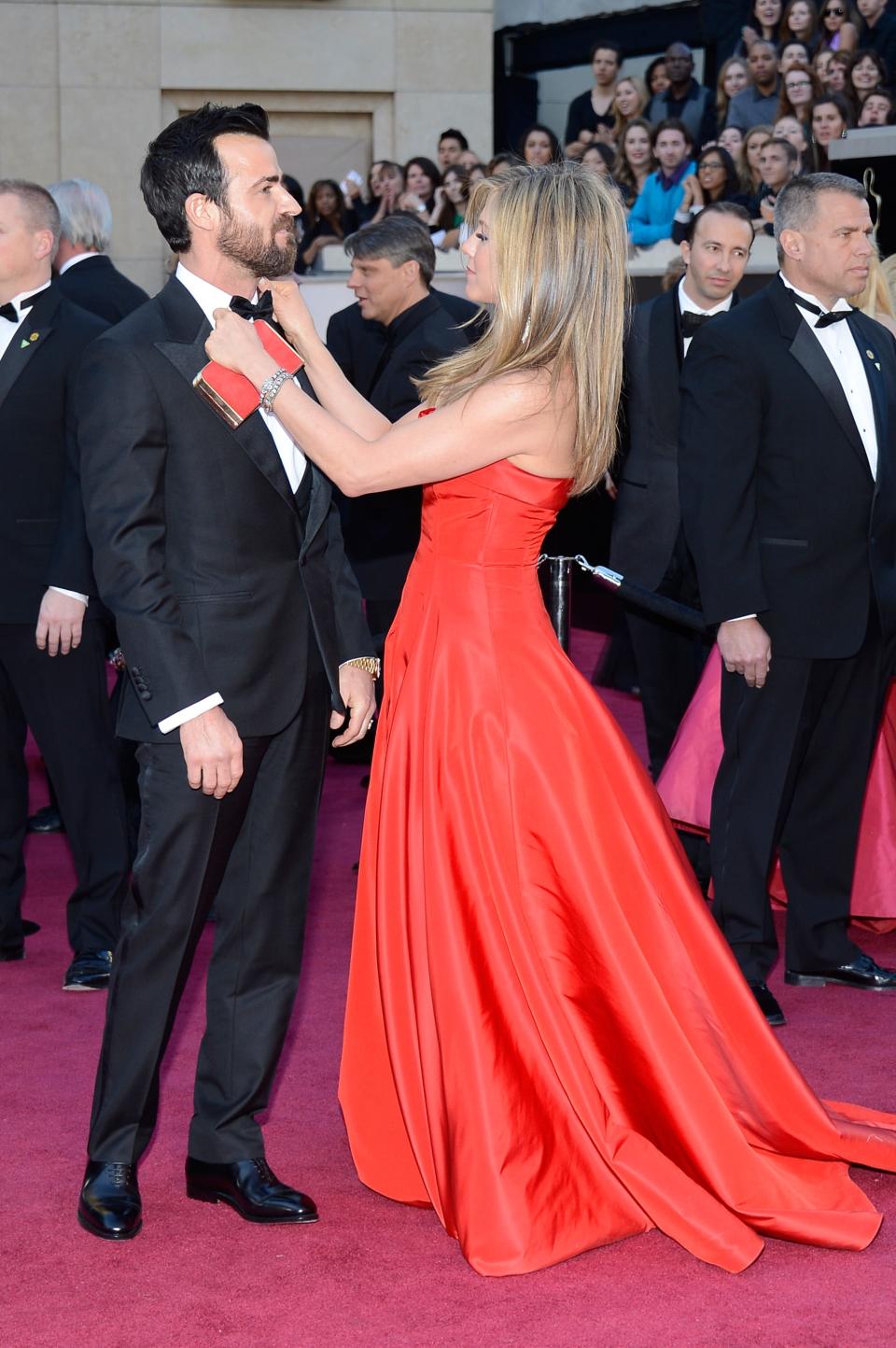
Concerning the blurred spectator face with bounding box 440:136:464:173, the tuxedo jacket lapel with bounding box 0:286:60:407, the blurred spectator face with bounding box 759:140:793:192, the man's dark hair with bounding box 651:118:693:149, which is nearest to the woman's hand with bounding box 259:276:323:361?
the tuxedo jacket lapel with bounding box 0:286:60:407

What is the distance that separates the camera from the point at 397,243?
5.52 meters

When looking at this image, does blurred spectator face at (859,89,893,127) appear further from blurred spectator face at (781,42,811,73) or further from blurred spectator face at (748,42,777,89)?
blurred spectator face at (748,42,777,89)

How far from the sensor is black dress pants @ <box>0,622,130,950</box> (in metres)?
4.24

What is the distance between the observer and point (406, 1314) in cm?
260

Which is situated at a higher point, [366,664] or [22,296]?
[22,296]

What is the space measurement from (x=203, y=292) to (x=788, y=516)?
1713 mm

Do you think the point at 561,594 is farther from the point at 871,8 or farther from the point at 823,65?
the point at 871,8

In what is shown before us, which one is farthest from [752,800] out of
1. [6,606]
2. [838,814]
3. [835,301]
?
[6,606]

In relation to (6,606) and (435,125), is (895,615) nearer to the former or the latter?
(6,606)

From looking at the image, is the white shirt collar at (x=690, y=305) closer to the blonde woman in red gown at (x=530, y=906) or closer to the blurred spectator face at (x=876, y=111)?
the blonde woman in red gown at (x=530, y=906)

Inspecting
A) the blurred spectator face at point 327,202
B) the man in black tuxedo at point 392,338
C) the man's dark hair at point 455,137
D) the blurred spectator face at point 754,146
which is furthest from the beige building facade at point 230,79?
the man in black tuxedo at point 392,338

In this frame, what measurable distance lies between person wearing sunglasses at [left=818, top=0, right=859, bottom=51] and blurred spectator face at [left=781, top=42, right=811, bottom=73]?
184 millimetres

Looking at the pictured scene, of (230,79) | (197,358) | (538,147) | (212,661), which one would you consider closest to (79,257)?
(197,358)

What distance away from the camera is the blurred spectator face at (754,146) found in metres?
8.87
